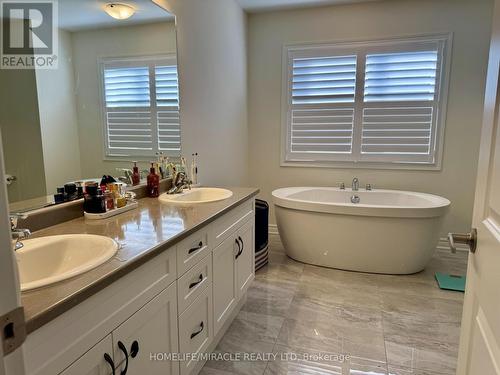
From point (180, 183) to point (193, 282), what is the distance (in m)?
0.91

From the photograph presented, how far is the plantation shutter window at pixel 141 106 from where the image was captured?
195cm

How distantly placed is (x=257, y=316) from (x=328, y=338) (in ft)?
1.71

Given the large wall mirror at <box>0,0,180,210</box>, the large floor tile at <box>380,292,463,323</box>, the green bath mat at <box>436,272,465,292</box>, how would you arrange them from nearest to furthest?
the large wall mirror at <box>0,0,180,210</box> < the large floor tile at <box>380,292,463,323</box> < the green bath mat at <box>436,272,465,292</box>

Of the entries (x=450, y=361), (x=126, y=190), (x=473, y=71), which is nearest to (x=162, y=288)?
(x=126, y=190)

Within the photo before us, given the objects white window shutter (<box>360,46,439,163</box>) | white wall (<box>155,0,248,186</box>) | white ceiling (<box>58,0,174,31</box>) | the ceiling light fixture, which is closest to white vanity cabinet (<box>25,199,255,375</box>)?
white wall (<box>155,0,248,186</box>)

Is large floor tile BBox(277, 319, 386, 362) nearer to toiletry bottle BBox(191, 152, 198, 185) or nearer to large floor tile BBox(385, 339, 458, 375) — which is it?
large floor tile BBox(385, 339, 458, 375)

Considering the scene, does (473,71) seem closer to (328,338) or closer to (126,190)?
(328,338)

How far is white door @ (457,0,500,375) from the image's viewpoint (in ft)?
2.56

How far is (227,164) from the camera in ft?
11.5

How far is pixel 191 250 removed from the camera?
1603 millimetres

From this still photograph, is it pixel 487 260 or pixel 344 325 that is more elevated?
pixel 487 260

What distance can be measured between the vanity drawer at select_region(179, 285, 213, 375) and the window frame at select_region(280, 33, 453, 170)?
2.54 m

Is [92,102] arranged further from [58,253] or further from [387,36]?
[387,36]

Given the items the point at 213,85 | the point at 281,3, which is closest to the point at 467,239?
the point at 213,85
